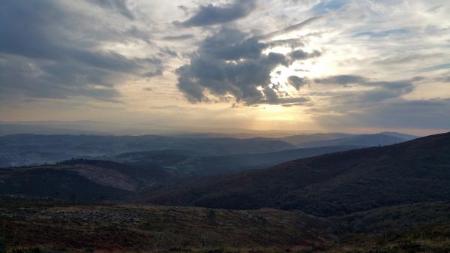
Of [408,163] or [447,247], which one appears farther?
[408,163]

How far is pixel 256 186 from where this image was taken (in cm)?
15575

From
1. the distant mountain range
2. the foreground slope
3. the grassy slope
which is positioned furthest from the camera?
the foreground slope

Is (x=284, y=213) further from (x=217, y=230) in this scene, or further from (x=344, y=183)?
(x=344, y=183)

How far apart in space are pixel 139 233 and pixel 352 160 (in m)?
138

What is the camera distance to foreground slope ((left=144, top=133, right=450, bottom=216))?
374ft

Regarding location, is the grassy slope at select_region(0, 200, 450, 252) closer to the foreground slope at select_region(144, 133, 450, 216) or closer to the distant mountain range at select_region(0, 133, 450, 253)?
the distant mountain range at select_region(0, 133, 450, 253)

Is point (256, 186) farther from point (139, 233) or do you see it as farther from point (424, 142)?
point (139, 233)

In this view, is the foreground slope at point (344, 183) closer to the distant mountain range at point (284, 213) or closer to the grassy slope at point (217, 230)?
the distant mountain range at point (284, 213)

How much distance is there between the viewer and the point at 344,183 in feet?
430

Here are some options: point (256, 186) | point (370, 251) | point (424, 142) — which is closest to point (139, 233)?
point (370, 251)

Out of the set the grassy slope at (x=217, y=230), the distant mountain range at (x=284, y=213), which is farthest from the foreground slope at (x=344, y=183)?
the grassy slope at (x=217, y=230)

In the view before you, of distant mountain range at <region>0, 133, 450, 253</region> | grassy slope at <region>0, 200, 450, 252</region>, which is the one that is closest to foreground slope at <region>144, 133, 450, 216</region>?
distant mountain range at <region>0, 133, 450, 253</region>

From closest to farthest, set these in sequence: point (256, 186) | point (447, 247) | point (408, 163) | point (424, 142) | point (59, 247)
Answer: point (447, 247) < point (59, 247) < point (408, 163) < point (256, 186) < point (424, 142)

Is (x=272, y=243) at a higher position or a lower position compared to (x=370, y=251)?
lower
